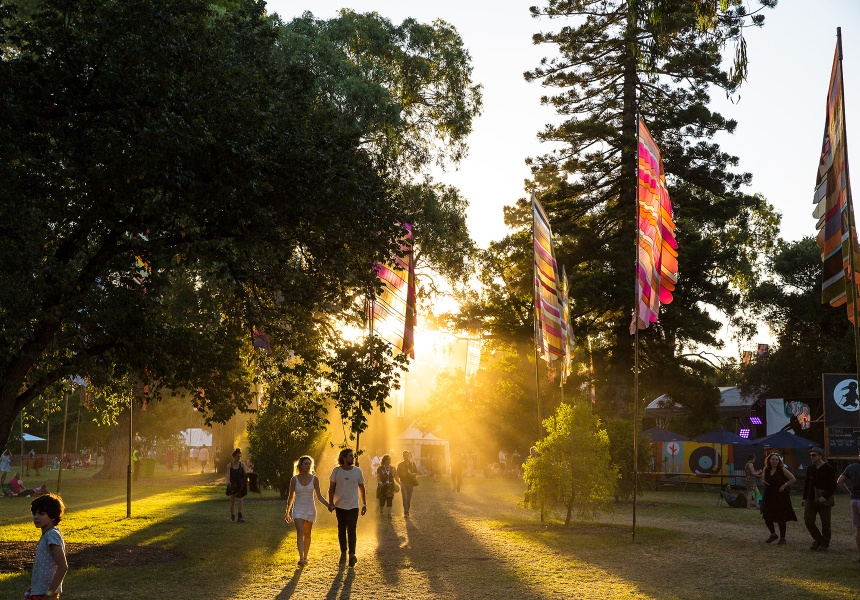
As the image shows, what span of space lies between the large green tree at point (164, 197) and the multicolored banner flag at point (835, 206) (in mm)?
6169

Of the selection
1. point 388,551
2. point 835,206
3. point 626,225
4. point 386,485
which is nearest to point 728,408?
point 626,225

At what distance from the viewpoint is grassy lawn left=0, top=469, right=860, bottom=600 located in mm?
11414

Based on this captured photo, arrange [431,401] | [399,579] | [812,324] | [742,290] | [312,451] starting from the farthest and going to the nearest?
1. [431,401]
2. [742,290]
3. [812,324]
4. [312,451]
5. [399,579]

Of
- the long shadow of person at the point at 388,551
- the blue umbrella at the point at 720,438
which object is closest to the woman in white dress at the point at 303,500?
the long shadow of person at the point at 388,551

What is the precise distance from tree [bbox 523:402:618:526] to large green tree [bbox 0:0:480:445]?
20.2ft

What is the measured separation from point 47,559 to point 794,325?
50.2m

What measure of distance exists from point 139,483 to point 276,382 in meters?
30.0

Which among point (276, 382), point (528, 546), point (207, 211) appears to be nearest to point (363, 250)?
point (207, 211)

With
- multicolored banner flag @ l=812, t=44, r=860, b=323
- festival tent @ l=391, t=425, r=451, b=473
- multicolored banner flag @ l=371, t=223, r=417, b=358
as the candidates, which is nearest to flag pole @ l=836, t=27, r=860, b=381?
multicolored banner flag @ l=812, t=44, r=860, b=323

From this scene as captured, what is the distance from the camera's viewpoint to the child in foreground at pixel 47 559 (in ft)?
21.5

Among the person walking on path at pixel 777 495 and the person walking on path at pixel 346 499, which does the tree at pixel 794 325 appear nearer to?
the person walking on path at pixel 777 495

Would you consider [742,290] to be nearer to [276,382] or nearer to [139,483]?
[139,483]

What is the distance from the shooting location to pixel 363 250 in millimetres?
14031

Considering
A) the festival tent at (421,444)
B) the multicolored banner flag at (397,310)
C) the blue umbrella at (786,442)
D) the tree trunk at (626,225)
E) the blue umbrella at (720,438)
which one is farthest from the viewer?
the festival tent at (421,444)
